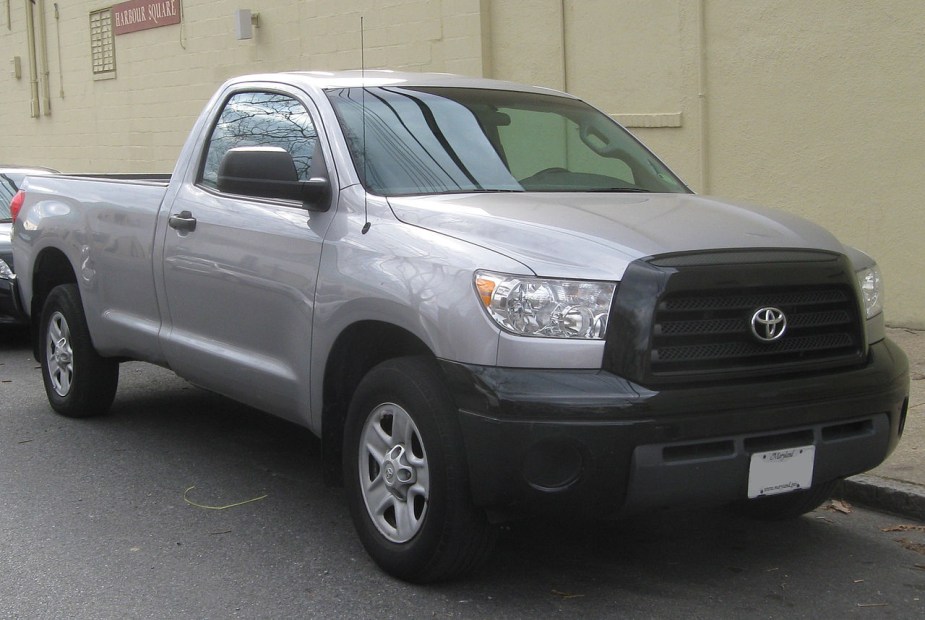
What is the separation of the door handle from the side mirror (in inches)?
22.6

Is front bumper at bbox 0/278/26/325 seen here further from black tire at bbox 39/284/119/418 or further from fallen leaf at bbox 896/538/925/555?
fallen leaf at bbox 896/538/925/555

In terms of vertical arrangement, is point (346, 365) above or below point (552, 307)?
below

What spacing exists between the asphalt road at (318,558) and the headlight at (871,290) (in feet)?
3.33

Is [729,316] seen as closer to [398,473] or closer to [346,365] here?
[398,473]

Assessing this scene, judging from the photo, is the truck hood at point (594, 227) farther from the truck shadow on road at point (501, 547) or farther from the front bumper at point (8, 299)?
the front bumper at point (8, 299)

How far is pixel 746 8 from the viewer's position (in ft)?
30.6

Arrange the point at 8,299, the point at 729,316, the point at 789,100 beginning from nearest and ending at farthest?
the point at 729,316
the point at 789,100
the point at 8,299

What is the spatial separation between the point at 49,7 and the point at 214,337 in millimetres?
16690

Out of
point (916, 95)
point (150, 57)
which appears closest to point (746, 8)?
point (916, 95)

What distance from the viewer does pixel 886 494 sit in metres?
5.29

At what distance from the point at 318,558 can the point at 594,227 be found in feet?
5.74

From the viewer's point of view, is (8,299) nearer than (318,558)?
No

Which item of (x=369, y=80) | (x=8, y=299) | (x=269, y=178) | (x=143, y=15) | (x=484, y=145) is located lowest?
(x=8, y=299)

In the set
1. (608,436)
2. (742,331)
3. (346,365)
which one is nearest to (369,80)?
(346,365)
